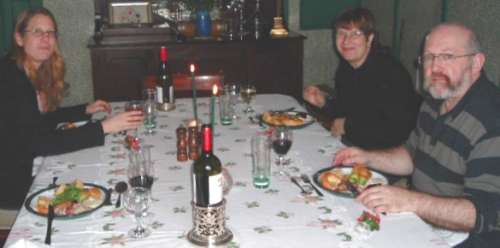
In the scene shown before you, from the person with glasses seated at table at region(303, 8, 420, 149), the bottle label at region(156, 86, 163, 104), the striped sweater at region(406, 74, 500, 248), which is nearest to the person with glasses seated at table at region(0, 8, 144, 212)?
the bottle label at region(156, 86, 163, 104)

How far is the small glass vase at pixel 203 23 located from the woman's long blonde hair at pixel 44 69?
209 cm

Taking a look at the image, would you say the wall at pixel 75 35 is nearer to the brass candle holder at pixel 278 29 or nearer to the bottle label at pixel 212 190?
the brass candle holder at pixel 278 29

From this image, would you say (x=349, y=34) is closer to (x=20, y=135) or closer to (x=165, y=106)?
(x=165, y=106)

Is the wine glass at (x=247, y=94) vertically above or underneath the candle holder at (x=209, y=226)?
above

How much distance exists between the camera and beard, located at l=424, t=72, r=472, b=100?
2016mm

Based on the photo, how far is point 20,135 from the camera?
7.88 ft

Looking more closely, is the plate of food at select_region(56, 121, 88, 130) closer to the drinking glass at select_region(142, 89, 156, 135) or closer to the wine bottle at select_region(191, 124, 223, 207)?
the drinking glass at select_region(142, 89, 156, 135)

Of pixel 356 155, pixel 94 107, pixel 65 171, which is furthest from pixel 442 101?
pixel 94 107

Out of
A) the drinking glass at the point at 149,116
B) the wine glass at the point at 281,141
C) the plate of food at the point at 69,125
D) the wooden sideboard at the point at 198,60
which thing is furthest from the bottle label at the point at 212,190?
the wooden sideboard at the point at 198,60

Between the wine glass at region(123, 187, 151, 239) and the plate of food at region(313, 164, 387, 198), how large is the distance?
1.85 ft

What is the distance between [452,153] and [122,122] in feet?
4.11

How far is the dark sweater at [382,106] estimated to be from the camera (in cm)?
280

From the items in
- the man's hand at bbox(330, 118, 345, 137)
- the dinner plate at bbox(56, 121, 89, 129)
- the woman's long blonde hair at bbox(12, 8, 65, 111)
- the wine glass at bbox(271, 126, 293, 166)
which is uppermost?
the woman's long blonde hair at bbox(12, 8, 65, 111)

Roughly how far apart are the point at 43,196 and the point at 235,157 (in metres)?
0.70
